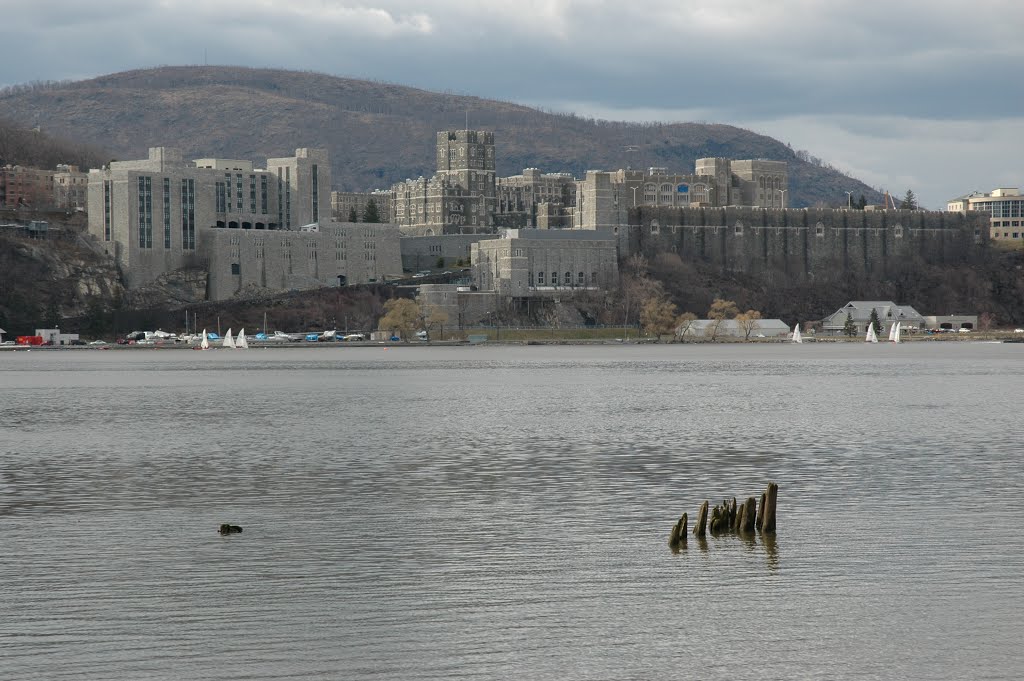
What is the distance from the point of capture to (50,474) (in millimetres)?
47469

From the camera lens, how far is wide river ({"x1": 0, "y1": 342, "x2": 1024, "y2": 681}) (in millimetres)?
23703

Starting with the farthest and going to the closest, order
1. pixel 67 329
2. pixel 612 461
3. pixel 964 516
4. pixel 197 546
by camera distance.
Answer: pixel 67 329 < pixel 612 461 < pixel 964 516 < pixel 197 546

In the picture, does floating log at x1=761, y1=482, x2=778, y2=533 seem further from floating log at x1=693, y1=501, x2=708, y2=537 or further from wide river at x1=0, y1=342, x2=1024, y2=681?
floating log at x1=693, y1=501, x2=708, y2=537

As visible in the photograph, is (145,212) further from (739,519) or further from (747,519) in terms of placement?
(747,519)

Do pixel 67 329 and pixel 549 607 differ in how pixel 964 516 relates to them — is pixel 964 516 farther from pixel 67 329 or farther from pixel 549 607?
pixel 67 329

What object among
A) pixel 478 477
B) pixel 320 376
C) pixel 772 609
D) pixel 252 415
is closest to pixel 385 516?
pixel 478 477

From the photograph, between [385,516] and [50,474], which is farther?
[50,474]

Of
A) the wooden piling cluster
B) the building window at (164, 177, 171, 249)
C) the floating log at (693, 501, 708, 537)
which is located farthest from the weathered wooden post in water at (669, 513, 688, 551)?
the building window at (164, 177, 171, 249)

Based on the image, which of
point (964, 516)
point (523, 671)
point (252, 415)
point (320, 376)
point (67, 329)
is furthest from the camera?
point (67, 329)

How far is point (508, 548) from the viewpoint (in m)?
32.4

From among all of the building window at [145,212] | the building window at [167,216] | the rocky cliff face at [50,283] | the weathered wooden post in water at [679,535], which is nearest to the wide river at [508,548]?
the weathered wooden post in water at [679,535]

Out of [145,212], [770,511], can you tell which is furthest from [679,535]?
[145,212]

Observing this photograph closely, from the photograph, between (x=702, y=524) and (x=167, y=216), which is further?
(x=167, y=216)

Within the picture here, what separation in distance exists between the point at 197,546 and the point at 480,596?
8.22 m
